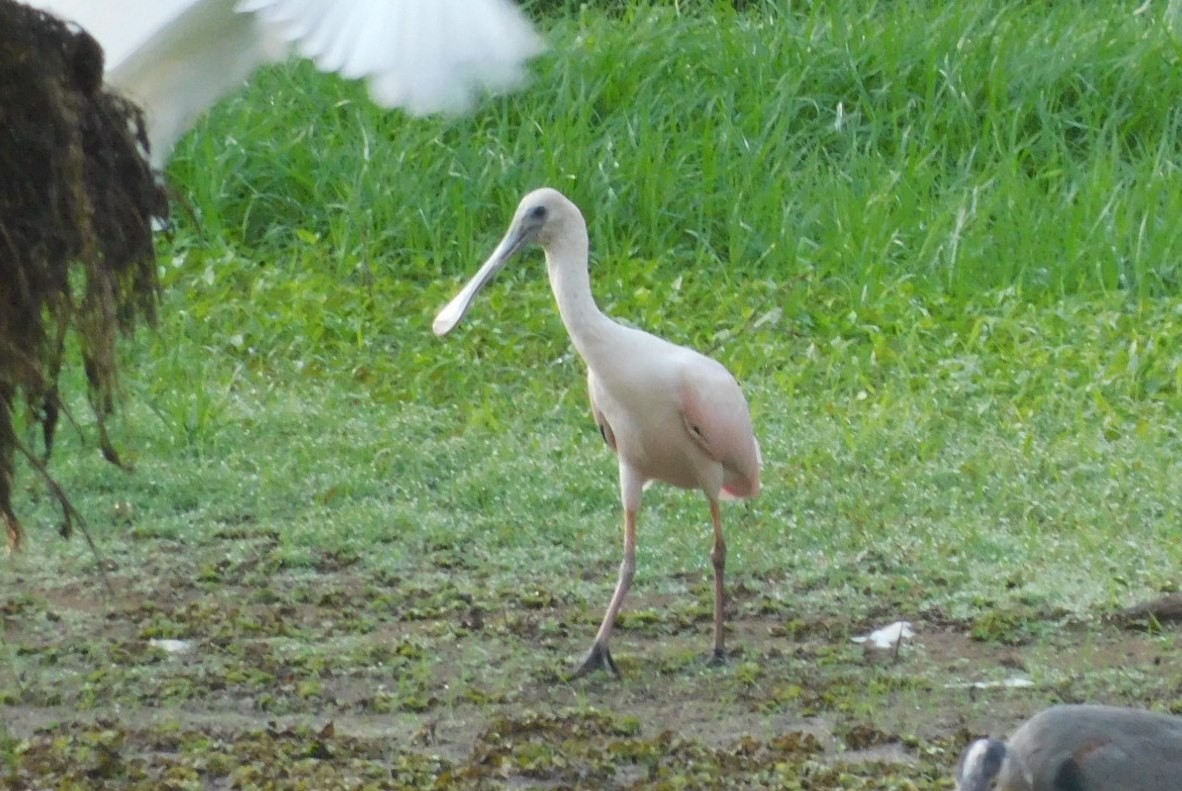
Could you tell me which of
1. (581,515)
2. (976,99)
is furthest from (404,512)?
(976,99)

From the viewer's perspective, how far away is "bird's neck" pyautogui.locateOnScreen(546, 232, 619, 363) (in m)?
5.25

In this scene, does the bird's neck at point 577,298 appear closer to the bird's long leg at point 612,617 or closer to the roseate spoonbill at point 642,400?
the roseate spoonbill at point 642,400

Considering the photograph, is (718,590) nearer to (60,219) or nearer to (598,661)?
(598,661)

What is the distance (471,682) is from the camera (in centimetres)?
489

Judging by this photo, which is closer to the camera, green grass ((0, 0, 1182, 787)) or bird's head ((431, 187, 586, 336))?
bird's head ((431, 187, 586, 336))

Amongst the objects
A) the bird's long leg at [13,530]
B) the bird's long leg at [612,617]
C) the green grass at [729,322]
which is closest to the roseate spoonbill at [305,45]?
the green grass at [729,322]

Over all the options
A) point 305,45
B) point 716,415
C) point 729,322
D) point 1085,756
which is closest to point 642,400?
point 716,415

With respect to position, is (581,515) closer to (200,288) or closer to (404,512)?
(404,512)

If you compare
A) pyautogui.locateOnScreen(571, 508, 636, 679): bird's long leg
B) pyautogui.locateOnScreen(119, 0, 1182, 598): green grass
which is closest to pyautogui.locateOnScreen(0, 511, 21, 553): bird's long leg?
pyautogui.locateOnScreen(571, 508, 636, 679): bird's long leg

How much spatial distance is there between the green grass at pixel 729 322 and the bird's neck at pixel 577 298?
30.9 inches

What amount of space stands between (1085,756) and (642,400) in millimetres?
Result: 1809

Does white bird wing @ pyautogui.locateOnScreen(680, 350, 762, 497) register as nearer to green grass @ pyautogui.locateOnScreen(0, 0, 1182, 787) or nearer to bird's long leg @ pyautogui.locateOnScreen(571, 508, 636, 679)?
bird's long leg @ pyautogui.locateOnScreen(571, 508, 636, 679)

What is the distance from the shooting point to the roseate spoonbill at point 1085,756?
369cm

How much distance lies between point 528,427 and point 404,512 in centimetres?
100
